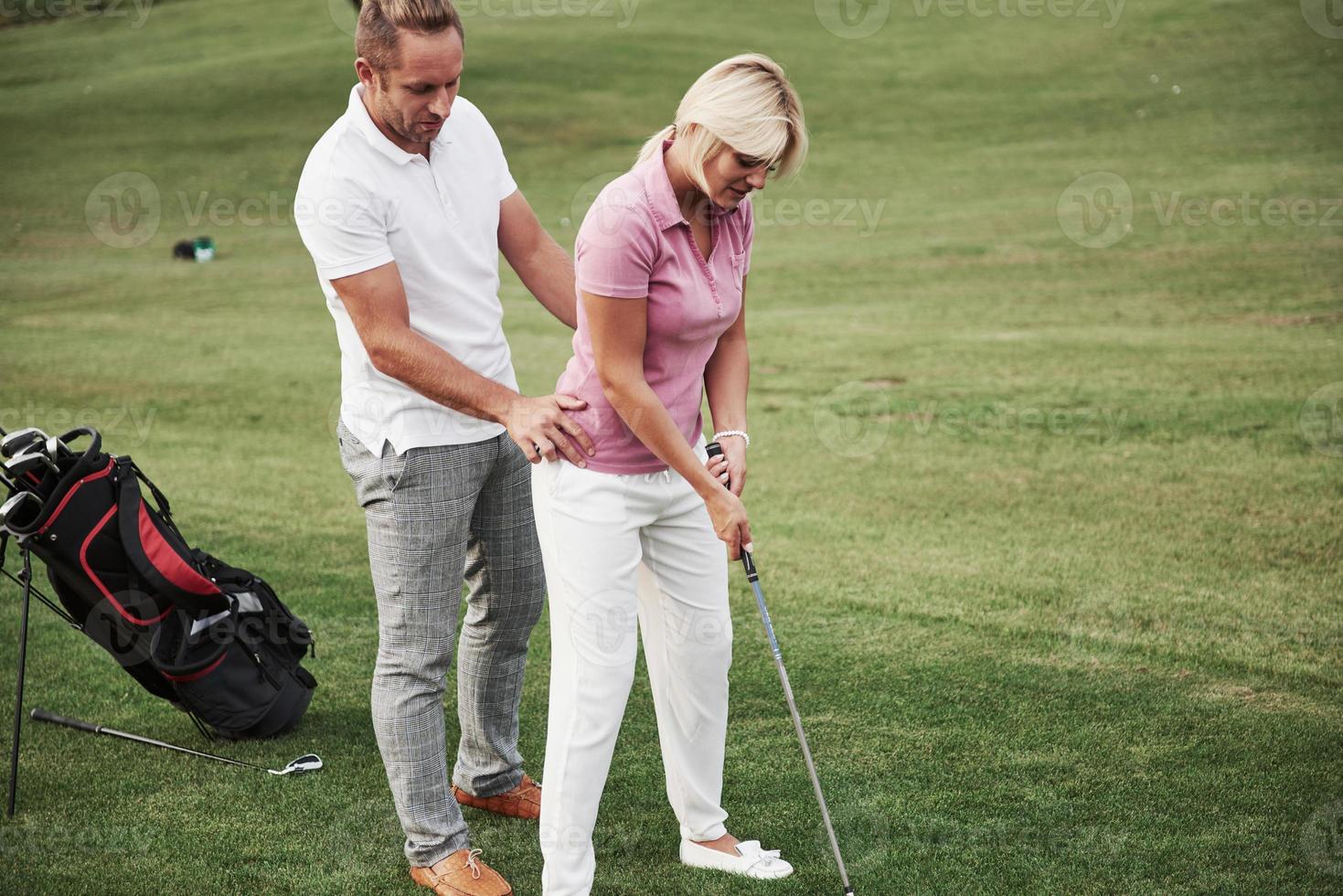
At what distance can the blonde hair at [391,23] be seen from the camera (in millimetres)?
3150

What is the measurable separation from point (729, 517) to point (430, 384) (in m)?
0.83

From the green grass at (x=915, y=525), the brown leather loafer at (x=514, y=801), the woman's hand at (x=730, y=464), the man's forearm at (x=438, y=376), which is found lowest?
the brown leather loafer at (x=514, y=801)

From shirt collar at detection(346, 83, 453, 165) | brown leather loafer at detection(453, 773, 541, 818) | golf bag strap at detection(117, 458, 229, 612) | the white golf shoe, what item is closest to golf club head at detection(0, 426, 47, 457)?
golf bag strap at detection(117, 458, 229, 612)

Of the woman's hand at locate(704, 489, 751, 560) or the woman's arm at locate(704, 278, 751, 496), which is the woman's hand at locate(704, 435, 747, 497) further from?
the woman's hand at locate(704, 489, 751, 560)

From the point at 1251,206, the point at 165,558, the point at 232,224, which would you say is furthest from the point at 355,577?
the point at 232,224

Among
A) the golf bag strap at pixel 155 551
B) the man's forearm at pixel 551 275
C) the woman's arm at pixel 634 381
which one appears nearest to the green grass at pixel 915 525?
the golf bag strap at pixel 155 551

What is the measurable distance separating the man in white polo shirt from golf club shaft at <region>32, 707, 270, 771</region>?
101 centimetres

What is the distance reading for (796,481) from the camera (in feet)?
25.7

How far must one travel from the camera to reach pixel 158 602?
4254mm

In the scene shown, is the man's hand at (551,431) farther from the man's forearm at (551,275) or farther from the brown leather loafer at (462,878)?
the brown leather loafer at (462,878)

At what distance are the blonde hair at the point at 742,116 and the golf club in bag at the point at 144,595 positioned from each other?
2.22 m

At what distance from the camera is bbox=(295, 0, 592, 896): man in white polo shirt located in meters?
3.23

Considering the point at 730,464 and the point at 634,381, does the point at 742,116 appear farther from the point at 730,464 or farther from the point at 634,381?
the point at 730,464

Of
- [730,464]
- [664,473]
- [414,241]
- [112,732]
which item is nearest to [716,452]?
[730,464]
